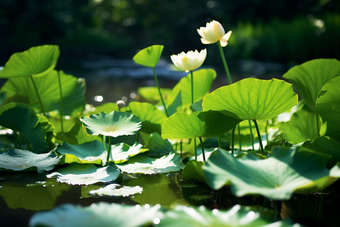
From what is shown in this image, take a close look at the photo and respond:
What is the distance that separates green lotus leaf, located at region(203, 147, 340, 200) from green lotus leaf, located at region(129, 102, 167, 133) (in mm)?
447

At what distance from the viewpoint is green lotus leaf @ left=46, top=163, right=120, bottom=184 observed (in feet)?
2.48

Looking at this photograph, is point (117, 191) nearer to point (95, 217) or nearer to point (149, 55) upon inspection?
point (95, 217)

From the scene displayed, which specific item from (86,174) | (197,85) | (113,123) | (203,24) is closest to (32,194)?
(86,174)

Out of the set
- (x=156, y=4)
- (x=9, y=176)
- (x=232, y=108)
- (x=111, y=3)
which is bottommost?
(x=9, y=176)

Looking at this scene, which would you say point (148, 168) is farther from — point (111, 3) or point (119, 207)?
point (111, 3)

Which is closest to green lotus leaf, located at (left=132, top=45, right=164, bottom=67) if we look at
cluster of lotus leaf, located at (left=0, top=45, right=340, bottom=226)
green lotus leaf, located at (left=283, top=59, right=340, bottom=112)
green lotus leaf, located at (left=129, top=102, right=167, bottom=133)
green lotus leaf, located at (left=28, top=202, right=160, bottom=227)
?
cluster of lotus leaf, located at (left=0, top=45, right=340, bottom=226)

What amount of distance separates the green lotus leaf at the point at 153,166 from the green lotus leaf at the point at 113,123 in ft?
0.33

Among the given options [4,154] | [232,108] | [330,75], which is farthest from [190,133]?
[4,154]

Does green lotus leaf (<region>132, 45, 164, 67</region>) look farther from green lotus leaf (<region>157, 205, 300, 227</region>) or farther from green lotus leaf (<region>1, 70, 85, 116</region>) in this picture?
green lotus leaf (<region>157, 205, 300, 227</region>)

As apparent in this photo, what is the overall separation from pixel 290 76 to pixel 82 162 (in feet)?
1.92

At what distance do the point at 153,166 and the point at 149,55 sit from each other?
0.31 m

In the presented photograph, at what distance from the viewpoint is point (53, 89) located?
1.22 m

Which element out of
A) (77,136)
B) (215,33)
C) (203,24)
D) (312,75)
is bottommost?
(77,136)

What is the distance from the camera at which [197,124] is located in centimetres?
77
